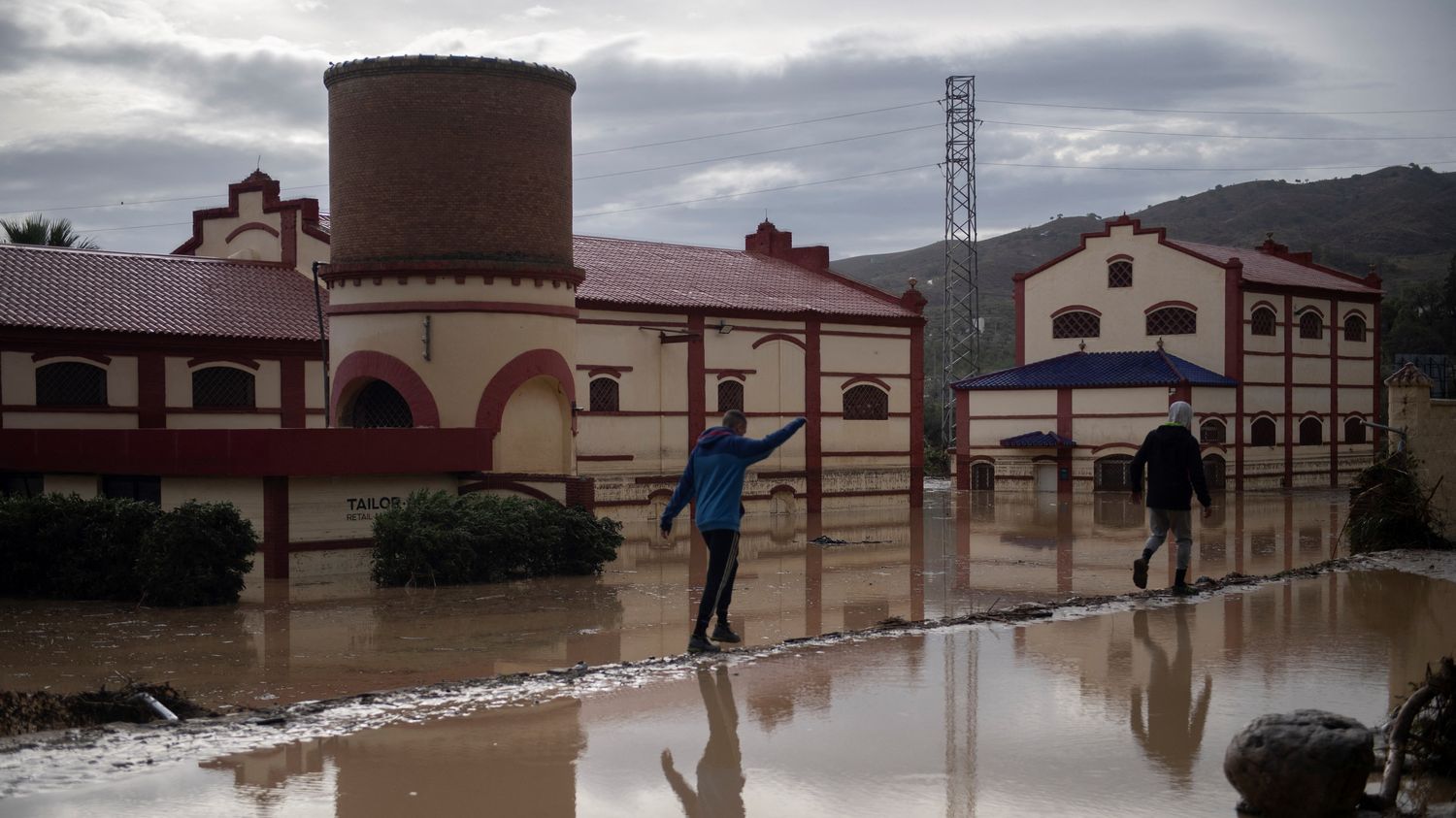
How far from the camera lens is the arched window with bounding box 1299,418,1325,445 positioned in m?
45.8

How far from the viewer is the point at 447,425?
73.7ft

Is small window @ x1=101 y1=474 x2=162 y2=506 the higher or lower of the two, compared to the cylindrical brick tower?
lower

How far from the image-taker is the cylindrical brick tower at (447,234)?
2241cm

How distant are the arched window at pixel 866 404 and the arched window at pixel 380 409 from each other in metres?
14.0

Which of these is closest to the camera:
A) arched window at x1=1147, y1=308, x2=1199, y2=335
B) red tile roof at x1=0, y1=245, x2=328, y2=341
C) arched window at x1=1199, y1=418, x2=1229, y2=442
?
red tile roof at x1=0, y1=245, x2=328, y2=341

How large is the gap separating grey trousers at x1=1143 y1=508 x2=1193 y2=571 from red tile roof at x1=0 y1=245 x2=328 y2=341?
2025cm

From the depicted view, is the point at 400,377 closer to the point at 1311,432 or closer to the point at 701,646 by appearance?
the point at 701,646

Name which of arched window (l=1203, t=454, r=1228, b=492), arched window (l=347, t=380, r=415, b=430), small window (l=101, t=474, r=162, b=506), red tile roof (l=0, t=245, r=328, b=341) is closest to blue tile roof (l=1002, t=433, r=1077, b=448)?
arched window (l=1203, t=454, r=1228, b=492)

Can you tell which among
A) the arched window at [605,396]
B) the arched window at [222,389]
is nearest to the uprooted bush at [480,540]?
the arched window at [605,396]

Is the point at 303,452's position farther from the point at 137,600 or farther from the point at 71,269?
the point at 71,269

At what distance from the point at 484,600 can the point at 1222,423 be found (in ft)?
100

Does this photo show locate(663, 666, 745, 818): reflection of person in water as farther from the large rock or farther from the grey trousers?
the grey trousers

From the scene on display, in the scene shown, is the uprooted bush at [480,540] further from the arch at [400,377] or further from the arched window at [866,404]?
the arched window at [866,404]

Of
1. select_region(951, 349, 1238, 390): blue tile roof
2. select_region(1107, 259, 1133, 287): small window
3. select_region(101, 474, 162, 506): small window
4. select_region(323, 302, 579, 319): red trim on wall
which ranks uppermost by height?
select_region(1107, 259, 1133, 287): small window
